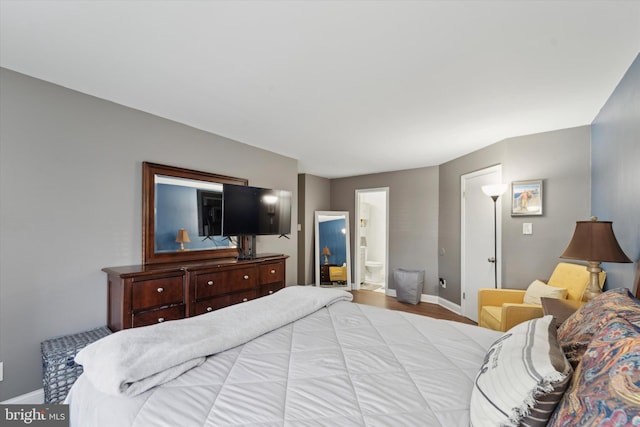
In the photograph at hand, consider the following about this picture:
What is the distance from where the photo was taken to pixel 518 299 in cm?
300

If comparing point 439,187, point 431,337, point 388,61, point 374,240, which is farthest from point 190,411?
point 374,240

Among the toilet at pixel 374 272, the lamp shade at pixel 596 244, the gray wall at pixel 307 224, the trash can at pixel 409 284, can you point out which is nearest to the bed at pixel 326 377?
the lamp shade at pixel 596 244

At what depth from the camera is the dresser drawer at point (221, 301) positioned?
2.63 meters

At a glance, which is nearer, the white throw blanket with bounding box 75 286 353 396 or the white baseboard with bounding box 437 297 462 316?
the white throw blanket with bounding box 75 286 353 396

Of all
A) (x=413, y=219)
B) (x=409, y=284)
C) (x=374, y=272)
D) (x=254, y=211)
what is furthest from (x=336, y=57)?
(x=374, y=272)

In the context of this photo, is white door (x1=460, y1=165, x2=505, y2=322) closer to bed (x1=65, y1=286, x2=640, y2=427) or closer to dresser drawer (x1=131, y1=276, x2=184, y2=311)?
bed (x1=65, y1=286, x2=640, y2=427)

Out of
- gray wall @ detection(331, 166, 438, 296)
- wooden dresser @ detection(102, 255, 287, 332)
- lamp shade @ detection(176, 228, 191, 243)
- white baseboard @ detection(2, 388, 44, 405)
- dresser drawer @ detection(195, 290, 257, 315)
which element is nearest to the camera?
white baseboard @ detection(2, 388, 44, 405)

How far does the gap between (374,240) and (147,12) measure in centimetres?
631

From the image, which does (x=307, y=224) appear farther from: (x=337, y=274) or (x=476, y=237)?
(x=476, y=237)

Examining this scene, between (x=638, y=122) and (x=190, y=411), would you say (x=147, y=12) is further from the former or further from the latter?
(x=638, y=122)

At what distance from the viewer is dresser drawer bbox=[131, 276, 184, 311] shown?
7.28ft

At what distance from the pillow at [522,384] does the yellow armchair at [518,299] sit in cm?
174

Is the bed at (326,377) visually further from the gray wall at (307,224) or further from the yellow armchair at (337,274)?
the yellow armchair at (337,274)

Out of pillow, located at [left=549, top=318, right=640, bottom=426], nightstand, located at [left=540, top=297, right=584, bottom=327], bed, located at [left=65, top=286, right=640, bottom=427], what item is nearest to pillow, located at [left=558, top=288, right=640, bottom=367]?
bed, located at [left=65, top=286, right=640, bottom=427]
